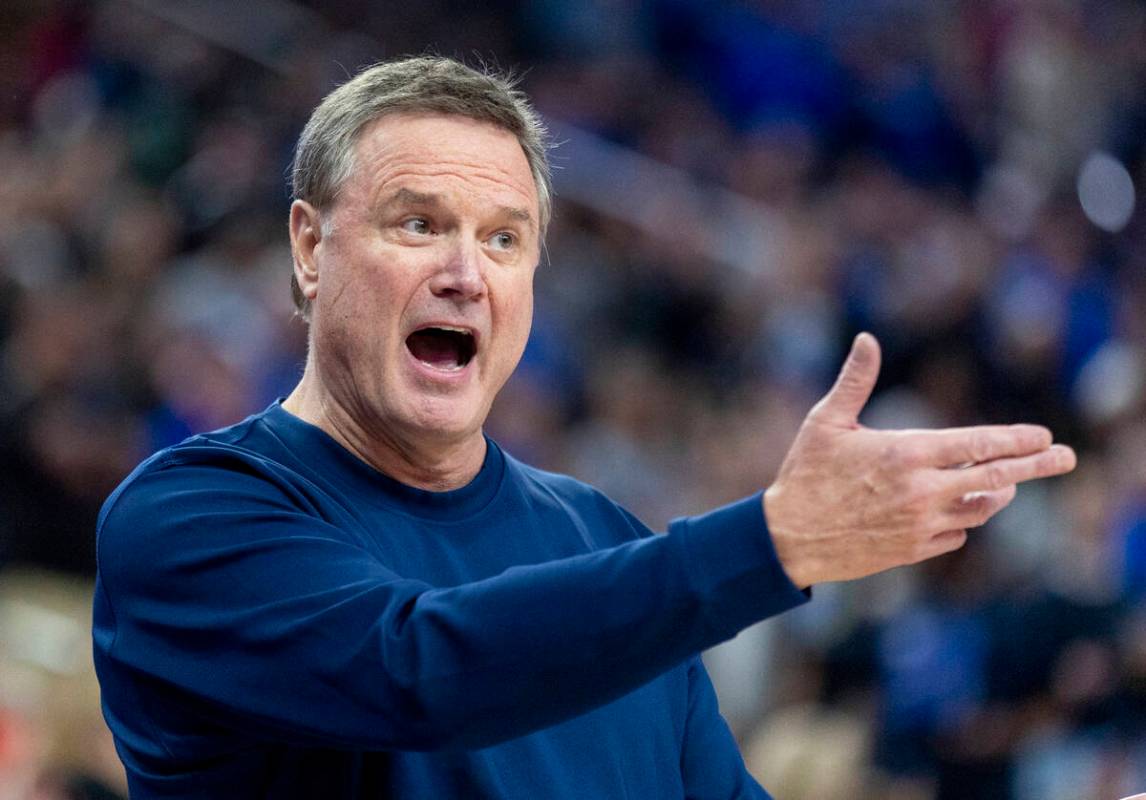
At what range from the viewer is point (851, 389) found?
1595 mm

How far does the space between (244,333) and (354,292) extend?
447 cm

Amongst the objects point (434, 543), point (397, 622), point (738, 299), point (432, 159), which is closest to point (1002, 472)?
point (397, 622)

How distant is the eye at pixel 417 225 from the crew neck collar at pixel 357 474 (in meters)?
0.28

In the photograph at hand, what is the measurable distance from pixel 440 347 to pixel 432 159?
0.27 metres

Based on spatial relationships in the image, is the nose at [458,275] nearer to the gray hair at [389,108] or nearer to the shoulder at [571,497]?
the gray hair at [389,108]

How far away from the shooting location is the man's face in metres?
2.14

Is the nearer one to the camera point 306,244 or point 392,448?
point 392,448

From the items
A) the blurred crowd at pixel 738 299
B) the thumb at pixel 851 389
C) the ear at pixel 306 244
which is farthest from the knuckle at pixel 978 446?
the blurred crowd at pixel 738 299

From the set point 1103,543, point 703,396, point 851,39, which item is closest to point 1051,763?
point 1103,543

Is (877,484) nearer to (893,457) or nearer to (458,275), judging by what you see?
(893,457)

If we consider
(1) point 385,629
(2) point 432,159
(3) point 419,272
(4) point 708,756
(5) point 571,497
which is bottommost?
(4) point 708,756

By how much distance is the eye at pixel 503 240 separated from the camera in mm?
2217

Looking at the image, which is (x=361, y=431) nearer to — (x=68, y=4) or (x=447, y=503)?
(x=447, y=503)

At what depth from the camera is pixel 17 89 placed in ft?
26.0
